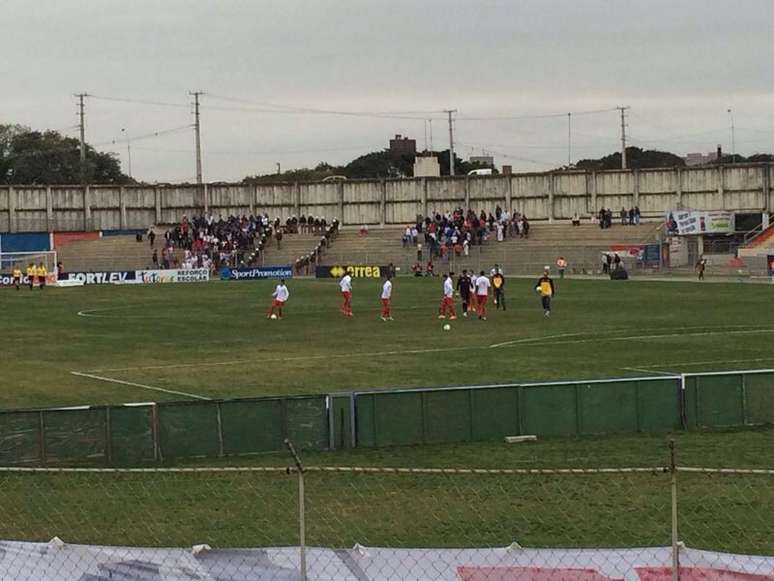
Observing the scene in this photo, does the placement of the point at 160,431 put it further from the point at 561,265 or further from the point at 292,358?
the point at 561,265

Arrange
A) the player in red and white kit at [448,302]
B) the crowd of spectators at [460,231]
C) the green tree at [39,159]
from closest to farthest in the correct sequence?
the player in red and white kit at [448,302]
the crowd of spectators at [460,231]
the green tree at [39,159]

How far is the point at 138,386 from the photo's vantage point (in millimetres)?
29391

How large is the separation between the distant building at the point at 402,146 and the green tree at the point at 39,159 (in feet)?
143

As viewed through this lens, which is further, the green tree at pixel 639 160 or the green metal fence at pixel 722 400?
the green tree at pixel 639 160

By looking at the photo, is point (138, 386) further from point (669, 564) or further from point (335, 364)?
point (669, 564)

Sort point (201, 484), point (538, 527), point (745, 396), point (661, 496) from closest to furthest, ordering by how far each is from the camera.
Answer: point (538, 527) → point (661, 496) → point (201, 484) → point (745, 396)

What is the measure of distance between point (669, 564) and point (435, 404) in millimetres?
12156

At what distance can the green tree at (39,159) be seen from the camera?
143875 millimetres

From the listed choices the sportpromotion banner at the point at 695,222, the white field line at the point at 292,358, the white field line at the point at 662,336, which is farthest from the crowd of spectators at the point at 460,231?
the white field line at the point at 292,358

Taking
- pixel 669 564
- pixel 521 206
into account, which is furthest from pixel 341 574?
pixel 521 206

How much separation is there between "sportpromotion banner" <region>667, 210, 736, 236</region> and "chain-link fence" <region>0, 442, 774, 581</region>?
7012cm

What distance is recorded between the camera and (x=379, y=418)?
2195 cm

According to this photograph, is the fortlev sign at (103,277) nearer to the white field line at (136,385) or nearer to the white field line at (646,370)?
the white field line at (136,385)

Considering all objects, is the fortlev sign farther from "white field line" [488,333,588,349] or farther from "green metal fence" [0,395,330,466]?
"green metal fence" [0,395,330,466]
